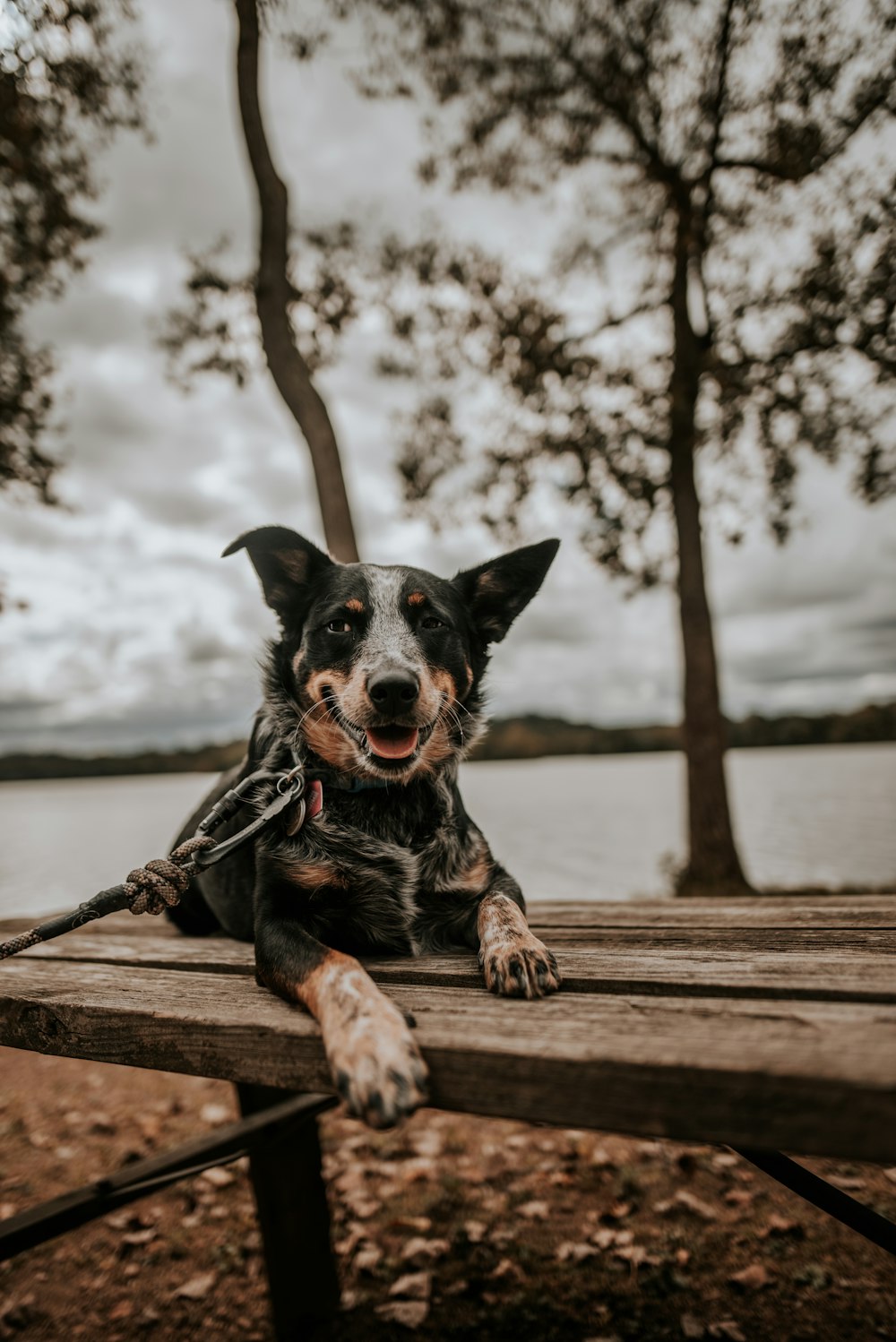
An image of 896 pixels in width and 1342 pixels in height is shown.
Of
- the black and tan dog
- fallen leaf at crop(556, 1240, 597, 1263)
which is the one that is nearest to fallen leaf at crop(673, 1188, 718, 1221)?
fallen leaf at crop(556, 1240, 597, 1263)

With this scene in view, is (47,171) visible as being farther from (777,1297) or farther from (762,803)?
(762,803)

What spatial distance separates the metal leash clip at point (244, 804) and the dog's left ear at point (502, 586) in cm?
113

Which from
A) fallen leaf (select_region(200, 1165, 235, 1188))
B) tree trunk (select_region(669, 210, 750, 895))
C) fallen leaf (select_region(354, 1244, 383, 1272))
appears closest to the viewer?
fallen leaf (select_region(354, 1244, 383, 1272))

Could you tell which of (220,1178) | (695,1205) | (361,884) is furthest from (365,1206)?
(361,884)

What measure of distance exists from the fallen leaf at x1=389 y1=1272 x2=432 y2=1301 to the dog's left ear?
2.62m

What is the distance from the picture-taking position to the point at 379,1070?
136 cm

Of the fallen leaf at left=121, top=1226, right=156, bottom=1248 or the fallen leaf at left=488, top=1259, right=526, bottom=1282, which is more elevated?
the fallen leaf at left=121, top=1226, right=156, bottom=1248

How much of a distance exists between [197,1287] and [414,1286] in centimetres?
94

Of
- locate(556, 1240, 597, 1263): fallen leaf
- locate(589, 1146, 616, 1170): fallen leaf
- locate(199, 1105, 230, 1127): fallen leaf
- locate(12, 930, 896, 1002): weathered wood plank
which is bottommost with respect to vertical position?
locate(556, 1240, 597, 1263): fallen leaf

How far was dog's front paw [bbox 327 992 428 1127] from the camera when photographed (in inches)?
52.3

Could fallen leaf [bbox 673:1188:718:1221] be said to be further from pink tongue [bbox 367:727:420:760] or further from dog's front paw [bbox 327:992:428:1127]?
dog's front paw [bbox 327:992:428:1127]

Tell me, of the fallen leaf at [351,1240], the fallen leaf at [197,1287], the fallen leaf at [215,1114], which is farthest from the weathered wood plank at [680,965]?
the fallen leaf at [215,1114]

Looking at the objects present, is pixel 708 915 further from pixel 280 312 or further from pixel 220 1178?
pixel 280 312

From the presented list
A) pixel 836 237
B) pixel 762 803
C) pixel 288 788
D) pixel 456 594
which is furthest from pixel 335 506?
pixel 762 803
